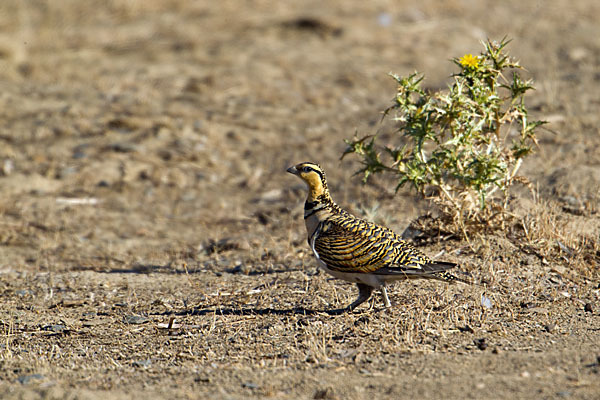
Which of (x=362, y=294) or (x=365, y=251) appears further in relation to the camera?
(x=362, y=294)

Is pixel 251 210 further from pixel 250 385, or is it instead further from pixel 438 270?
pixel 250 385

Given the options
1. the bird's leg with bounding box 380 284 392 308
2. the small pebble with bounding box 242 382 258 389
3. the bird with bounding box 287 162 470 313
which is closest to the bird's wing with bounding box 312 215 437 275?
the bird with bounding box 287 162 470 313

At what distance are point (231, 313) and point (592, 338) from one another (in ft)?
8.87

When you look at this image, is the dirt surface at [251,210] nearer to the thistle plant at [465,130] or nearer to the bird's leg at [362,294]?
the bird's leg at [362,294]

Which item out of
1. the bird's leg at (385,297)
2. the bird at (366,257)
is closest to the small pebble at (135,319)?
the bird at (366,257)

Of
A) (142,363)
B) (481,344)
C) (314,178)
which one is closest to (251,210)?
(314,178)

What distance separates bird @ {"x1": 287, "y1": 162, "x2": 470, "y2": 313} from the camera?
5.28m

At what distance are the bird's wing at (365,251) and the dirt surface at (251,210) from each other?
16.6 inches

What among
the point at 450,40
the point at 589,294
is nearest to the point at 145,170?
the point at 589,294

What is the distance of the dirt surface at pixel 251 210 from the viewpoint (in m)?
4.70

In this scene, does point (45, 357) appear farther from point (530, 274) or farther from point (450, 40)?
point (450, 40)

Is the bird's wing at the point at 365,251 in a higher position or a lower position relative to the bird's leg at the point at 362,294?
higher

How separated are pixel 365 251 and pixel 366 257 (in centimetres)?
5

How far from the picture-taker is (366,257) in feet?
17.3
